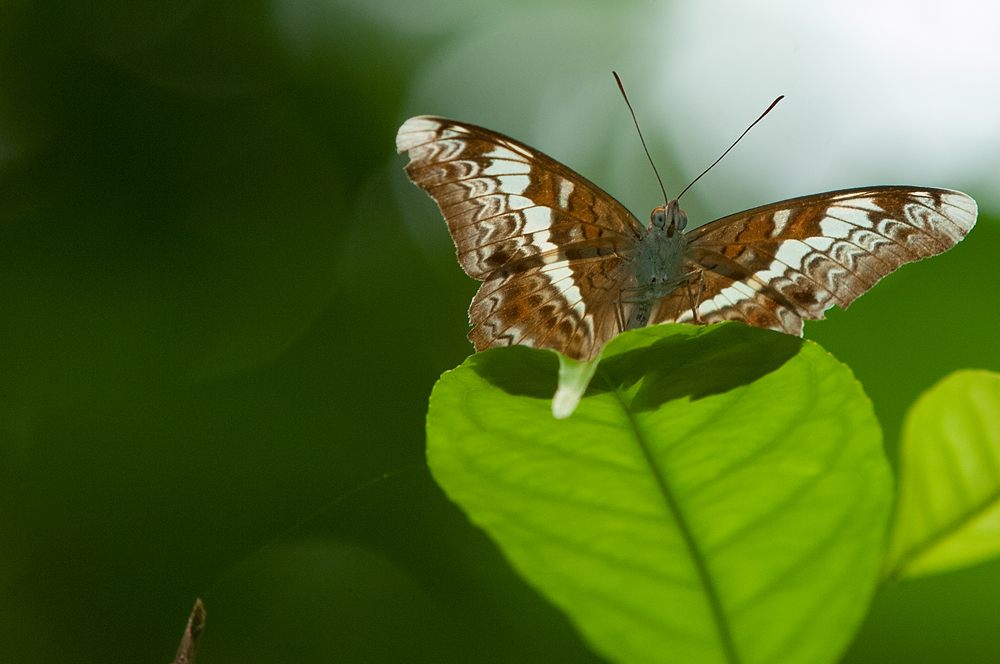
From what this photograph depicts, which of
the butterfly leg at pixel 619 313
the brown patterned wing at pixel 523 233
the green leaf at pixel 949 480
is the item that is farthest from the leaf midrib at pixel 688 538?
the butterfly leg at pixel 619 313

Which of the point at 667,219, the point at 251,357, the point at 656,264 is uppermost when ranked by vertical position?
the point at 667,219

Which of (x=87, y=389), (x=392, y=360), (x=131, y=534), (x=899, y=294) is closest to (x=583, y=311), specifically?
(x=899, y=294)

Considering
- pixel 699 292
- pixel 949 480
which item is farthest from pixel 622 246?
pixel 949 480

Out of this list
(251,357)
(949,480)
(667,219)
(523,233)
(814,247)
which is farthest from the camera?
(251,357)

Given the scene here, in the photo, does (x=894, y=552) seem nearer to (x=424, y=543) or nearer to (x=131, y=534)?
(x=424, y=543)

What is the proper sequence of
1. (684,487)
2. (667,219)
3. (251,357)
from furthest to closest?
(251,357)
(667,219)
(684,487)

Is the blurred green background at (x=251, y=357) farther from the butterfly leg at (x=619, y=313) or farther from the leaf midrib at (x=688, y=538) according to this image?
the leaf midrib at (x=688, y=538)

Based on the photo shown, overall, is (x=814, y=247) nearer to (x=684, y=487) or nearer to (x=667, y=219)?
(x=667, y=219)

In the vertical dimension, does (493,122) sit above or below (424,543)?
above
